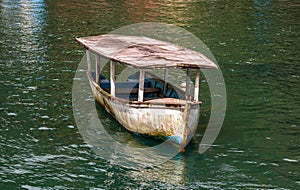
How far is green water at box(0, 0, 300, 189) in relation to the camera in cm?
2114

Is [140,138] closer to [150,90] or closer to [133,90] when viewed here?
[150,90]

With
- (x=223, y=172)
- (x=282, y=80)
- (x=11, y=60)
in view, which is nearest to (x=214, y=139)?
(x=223, y=172)

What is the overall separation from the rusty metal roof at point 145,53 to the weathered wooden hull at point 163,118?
5.48ft

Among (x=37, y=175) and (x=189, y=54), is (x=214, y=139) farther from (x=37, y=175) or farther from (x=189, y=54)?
(x=37, y=175)

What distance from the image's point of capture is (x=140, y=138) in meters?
A: 24.6

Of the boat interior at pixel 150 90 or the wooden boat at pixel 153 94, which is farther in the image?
the boat interior at pixel 150 90

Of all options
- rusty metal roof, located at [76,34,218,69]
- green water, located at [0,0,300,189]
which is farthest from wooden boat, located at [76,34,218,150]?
green water, located at [0,0,300,189]

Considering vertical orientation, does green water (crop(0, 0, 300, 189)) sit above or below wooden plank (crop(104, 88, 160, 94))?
below

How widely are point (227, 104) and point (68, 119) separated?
889cm

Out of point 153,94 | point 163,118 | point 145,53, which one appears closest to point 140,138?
point 163,118

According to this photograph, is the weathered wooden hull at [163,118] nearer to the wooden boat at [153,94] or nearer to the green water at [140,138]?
the wooden boat at [153,94]

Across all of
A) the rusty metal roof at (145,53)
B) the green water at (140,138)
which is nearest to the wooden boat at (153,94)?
the rusty metal roof at (145,53)

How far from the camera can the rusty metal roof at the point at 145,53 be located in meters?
23.2

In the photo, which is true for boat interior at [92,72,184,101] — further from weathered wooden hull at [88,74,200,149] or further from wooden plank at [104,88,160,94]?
weathered wooden hull at [88,74,200,149]
